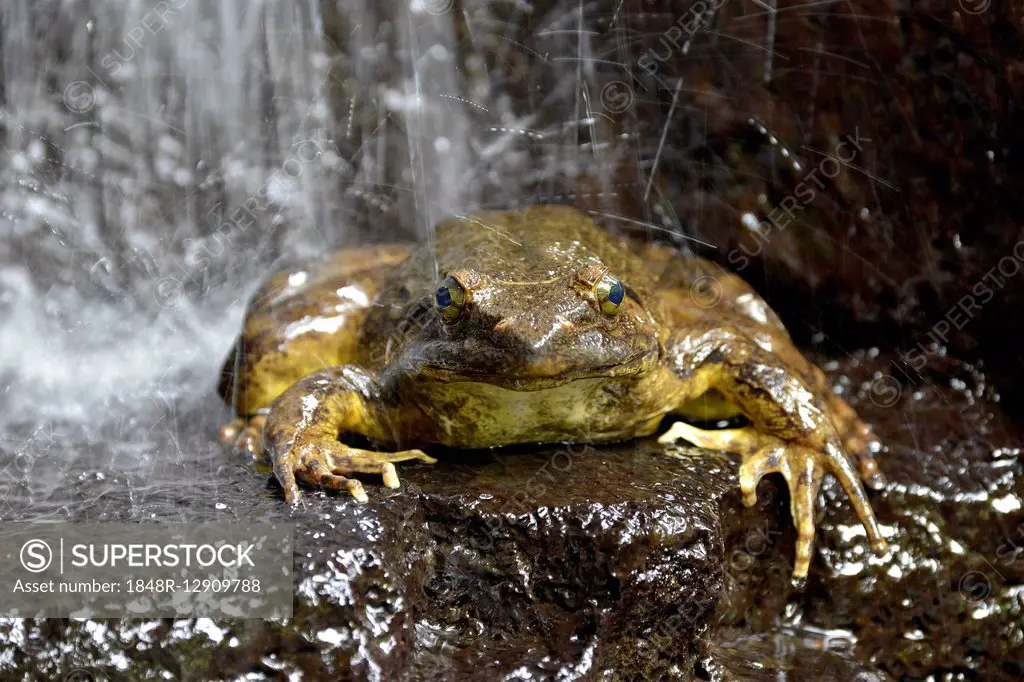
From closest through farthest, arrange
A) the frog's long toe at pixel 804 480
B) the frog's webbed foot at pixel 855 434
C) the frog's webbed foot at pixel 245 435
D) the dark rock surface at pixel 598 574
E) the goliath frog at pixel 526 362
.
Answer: the dark rock surface at pixel 598 574
the goliath frog at pixel 526 362
the frog's long toe at pixel 804 480
the frog's webbed foot at pixel 855 434
the frog's webbed foot at pixel 245 435

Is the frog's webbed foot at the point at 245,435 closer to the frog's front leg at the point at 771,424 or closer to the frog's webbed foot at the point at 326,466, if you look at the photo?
the frog's webbed foot at the point at 326,466

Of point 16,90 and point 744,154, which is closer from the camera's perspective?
point 744,154

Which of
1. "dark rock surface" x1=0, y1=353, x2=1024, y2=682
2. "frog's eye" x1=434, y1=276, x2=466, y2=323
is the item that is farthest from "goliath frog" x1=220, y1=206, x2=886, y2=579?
"dark rock surface" x1=0, y1=353, x2=1024, y2=682

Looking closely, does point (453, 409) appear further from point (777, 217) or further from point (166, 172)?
point (166, 172)

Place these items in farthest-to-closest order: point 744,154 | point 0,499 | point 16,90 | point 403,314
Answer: point 16,90 → point 744,154 → point 403,314 → point 0,499

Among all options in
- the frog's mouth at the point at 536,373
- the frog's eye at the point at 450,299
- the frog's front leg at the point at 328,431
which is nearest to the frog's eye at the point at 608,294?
the frog's mouth at the point at 536,373

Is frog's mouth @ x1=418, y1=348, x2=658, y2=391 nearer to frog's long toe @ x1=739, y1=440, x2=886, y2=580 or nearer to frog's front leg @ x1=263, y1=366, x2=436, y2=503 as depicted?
frog's front leg @ x1=263, y1=366, x2=436, y2=503

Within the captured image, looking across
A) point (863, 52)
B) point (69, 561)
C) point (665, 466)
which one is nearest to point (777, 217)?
point (863, 52)
